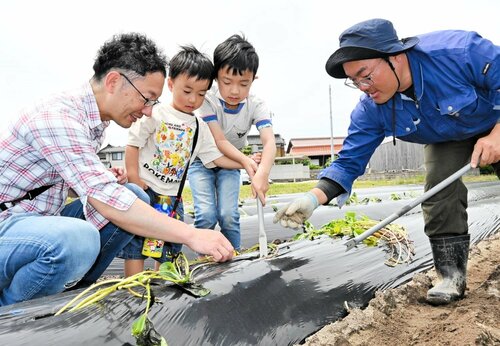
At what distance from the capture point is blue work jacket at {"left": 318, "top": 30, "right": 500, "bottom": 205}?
7.62 ft

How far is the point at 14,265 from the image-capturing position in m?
1.83

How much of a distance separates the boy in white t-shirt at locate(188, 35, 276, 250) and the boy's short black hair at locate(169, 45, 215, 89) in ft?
0.42

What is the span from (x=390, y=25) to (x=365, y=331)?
1618mm

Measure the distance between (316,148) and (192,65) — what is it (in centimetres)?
3514

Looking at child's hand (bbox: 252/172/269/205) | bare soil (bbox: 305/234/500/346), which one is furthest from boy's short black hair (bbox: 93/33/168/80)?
bare soil (bbox: 305/234/500/346)

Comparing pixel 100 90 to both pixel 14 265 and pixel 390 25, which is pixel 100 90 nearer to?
pixel 14 265

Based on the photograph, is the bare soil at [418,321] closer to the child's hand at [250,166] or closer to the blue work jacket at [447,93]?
the blue work jacket at [447,93]

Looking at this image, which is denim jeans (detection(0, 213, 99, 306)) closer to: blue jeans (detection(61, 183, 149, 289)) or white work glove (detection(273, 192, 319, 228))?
blue jeans (detection(61, 183, 149, 289))

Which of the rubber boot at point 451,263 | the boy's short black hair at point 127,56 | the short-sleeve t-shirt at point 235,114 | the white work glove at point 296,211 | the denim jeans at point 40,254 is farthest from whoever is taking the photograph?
the short-sleeve t-shirt at point 235,114

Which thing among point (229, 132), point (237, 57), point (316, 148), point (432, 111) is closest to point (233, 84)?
point (237, 57)

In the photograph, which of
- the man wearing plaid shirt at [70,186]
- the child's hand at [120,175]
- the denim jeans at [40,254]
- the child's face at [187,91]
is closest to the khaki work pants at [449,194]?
the man wearing plaid shirt at [70,186]

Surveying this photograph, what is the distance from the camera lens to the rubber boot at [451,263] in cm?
252

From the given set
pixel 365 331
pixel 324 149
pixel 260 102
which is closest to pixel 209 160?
pixel 260 102

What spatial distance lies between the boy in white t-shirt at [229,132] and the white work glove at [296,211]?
0.33 metres
